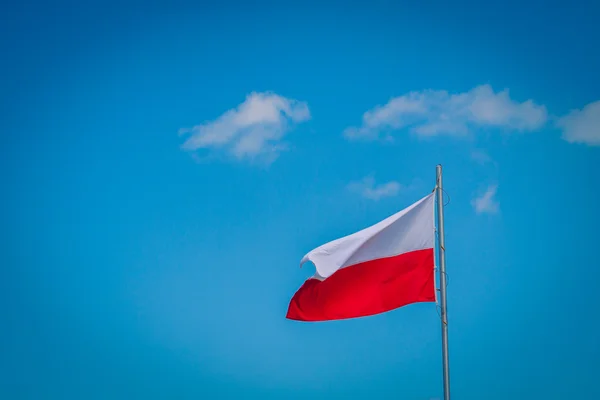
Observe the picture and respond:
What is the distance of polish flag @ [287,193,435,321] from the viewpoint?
11.1m

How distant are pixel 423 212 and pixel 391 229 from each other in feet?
2.12

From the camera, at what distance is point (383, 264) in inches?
447

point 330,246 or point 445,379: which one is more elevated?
point 330,246

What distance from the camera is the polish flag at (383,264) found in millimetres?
11125

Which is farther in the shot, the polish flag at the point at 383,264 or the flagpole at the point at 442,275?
the polish flag at the point at 383,264

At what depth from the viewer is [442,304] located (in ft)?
A: 34.6

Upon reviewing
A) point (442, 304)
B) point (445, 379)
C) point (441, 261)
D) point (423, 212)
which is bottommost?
point (445, 379)

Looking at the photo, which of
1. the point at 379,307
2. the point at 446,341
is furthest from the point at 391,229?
the point at 446,341

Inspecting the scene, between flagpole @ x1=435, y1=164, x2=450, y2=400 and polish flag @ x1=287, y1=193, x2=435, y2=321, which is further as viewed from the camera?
polish flag @ x1=287, y1=193, x2=435, y2=321

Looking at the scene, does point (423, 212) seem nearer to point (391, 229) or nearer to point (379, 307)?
point (391, 229)

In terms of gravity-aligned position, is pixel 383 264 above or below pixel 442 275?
above

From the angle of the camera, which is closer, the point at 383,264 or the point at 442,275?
the point at 442,275

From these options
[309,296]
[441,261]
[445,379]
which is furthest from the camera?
[309,296]

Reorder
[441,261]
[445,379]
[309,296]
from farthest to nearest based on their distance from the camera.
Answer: [309,296]
[441,261]
[445,379]
